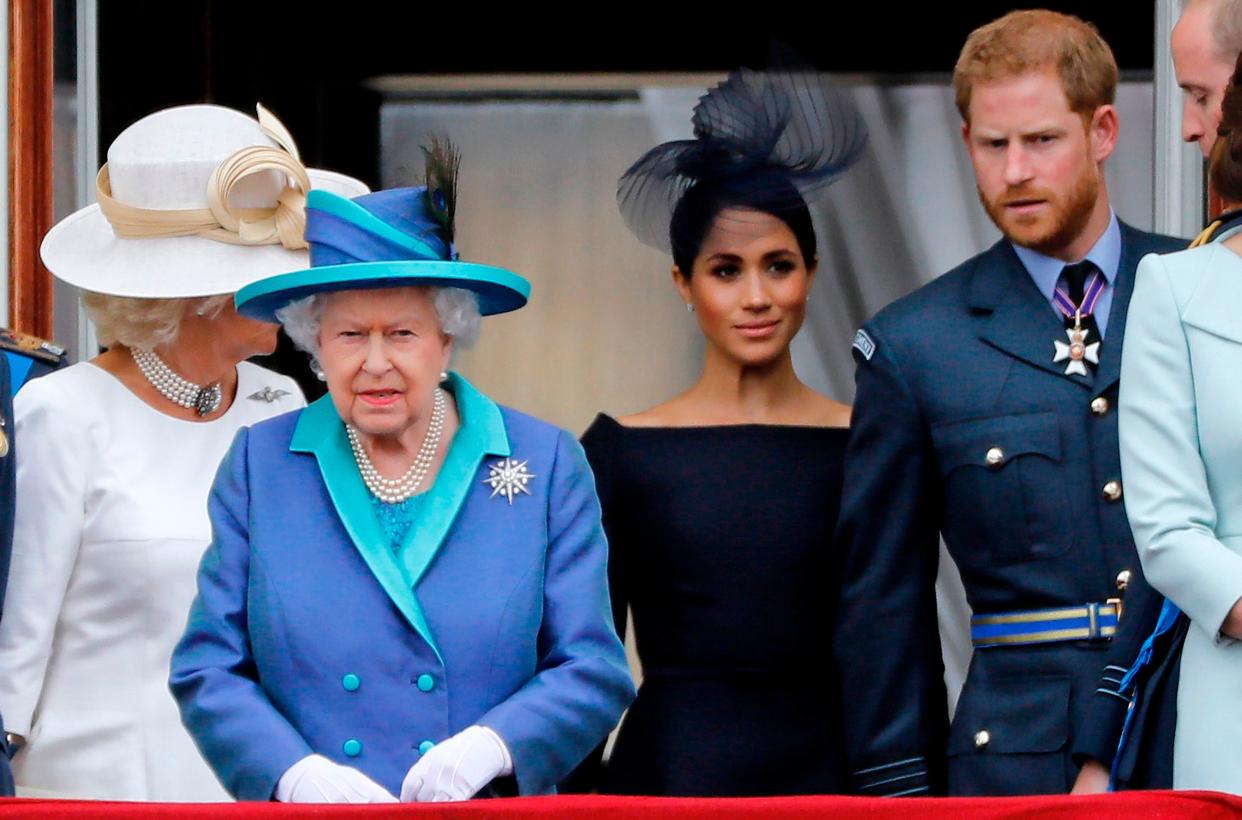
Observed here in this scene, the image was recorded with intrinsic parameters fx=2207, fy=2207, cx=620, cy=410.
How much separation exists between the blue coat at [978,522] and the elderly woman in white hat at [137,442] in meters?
1.02

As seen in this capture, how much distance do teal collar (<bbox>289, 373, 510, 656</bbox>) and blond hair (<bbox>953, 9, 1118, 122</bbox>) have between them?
0.93 meters

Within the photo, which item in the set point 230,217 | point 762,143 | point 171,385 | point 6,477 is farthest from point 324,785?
point 762,143

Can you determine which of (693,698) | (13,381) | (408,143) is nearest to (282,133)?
(13,381)

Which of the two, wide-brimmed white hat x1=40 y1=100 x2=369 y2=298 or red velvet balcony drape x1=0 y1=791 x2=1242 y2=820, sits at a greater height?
wide-brimmed white hat x1=40 y1=100 x2=369 y2=298

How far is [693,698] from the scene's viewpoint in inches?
138

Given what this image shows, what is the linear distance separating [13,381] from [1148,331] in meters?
1.79

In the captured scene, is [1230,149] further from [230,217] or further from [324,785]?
[230,217]

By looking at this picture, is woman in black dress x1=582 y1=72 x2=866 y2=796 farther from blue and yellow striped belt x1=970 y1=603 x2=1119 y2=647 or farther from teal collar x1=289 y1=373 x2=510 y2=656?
teal collar x1=289 y1=373 x2=510 y2=656

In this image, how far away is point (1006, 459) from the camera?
3152 millimetres

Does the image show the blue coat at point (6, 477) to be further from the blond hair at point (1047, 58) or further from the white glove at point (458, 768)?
the blond hair at point (1047, 58)

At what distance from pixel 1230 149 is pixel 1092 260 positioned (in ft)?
1.47

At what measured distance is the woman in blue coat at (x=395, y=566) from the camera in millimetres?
2721

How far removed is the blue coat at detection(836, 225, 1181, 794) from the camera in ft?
10.2

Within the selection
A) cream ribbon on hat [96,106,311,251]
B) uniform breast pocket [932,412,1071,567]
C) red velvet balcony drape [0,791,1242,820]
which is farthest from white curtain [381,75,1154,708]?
red velvet balcony drape [0,791,1242,820]
